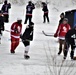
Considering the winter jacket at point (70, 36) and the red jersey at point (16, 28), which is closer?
the winter jacket at point (70, 36)

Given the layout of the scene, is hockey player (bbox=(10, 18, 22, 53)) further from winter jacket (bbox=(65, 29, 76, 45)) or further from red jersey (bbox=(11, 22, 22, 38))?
winter jacket (bbox=(65, 29, 76, 45))

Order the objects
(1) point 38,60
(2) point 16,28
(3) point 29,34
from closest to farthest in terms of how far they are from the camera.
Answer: (3) point 29,34 → (1) point 38,60 → (2) point 16,28

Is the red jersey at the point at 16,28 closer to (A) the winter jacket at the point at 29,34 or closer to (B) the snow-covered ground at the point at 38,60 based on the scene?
(B) the snow-covered ground at the point at 38,60

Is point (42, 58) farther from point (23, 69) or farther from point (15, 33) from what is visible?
point (23, 69)

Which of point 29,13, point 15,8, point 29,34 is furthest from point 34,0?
point 29,34

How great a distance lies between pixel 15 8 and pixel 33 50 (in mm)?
22338

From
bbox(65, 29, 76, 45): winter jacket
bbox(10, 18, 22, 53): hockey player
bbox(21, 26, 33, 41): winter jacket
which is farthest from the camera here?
bbox(10, 18, 22, 53): hockey player

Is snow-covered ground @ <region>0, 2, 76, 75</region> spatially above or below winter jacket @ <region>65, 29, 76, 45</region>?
below

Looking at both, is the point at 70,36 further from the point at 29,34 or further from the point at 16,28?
the point at 16,28

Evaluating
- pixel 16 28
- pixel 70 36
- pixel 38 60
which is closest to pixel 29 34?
pixel 38 60

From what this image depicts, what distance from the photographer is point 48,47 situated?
1959 cm

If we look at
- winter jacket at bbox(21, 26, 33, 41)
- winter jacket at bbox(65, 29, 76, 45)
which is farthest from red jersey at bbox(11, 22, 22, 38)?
winter jacket at bbox(65, 29, 76, 45)

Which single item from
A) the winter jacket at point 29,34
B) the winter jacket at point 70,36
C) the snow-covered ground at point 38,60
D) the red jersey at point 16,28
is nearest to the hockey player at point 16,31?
the red jersey at point 16,28

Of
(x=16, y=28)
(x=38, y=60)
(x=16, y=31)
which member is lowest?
(x=38, y=60)
